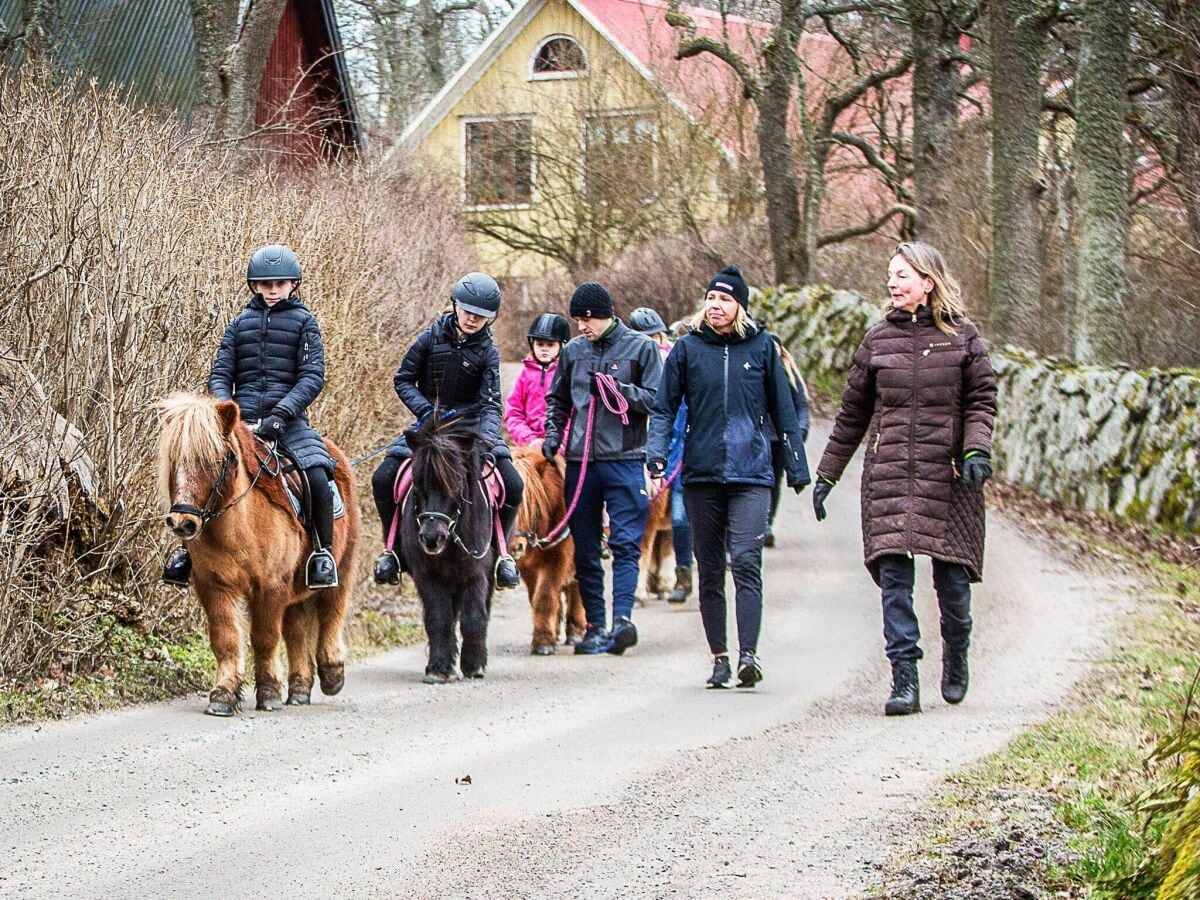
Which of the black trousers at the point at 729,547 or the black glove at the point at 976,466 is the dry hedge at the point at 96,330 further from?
the black glove at the point at 976,466

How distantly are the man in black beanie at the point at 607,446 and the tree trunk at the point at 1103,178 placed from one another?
10838 mm

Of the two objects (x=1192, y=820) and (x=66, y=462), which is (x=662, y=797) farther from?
(x=66, y=462)

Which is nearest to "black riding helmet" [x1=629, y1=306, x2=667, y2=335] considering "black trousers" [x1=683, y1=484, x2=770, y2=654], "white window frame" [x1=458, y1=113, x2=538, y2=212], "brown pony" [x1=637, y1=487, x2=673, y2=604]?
"brown pony" [x1=637, y1=487, x2=673, y2=604]

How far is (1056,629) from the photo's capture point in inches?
522

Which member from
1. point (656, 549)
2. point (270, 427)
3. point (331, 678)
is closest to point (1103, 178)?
point (656, 549)

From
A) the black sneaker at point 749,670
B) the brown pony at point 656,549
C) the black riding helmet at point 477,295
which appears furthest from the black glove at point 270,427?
the brown pony at point 656,549

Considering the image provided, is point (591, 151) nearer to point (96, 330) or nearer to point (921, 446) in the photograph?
point (96, 330)

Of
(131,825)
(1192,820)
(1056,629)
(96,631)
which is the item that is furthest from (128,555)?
(1192,820)

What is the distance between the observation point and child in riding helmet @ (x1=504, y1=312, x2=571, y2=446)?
13445 millimetres

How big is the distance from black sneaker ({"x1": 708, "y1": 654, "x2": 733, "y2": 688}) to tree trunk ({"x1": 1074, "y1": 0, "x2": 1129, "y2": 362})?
1232 centimetres

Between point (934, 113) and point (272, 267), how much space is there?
1957cm

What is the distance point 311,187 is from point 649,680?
32.6 ft

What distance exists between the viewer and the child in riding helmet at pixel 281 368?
393 inches

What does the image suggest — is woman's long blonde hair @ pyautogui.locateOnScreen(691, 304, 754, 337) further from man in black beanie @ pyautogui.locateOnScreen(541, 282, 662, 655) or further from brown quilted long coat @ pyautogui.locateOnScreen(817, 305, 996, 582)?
man in black beanie @ pyautogui.locateOnScreen(541, 282, 662, 655)
